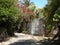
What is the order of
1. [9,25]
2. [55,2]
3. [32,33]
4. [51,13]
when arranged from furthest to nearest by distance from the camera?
[32,33] < [9,25] < [51,13] < [55,2]

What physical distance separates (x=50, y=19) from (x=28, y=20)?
11.7 metres

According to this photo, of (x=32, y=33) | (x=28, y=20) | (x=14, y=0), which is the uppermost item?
(x=14, y=0)

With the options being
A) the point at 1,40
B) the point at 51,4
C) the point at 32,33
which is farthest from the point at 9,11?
the point at 32,33

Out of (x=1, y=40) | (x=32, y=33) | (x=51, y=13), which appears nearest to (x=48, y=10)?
(x=51, y=13)

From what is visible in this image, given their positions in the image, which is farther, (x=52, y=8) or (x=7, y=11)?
(x=7, y=11)

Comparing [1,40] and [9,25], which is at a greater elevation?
[9,25]

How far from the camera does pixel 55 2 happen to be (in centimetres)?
1547

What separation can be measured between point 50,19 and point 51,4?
1.55 metres

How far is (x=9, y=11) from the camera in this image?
17.7 m

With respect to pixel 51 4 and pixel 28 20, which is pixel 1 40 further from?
pixel 28 20

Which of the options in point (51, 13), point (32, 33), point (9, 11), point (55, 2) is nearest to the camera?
point (55, 2)

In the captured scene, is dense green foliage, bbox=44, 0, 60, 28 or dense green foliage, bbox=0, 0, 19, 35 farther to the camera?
dense green foliage, bbox=0, 0, 19, 35

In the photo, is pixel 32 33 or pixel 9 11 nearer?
pixel 9 11

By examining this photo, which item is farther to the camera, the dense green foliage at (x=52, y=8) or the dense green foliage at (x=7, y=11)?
the dense green foliage at (x=7, y=11)
